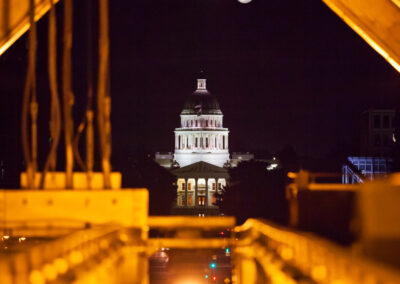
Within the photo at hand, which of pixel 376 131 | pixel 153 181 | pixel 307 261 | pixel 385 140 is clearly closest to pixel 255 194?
pixel 153 181

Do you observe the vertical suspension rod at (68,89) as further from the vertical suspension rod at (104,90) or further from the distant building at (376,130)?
the distant building at (376,130)

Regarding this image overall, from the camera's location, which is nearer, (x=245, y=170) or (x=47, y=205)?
(x=47, y=205)

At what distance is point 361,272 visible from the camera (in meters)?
6.90

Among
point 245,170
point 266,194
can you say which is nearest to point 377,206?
point 266,194

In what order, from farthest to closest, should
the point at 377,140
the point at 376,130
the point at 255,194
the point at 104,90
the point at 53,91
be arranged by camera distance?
1. the point at 377,140
2. the point at 376,130
3. the point at 255,194
4. the point at 104,90
5. the point at 53,91

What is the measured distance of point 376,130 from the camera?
16300cm

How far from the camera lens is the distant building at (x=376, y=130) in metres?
159

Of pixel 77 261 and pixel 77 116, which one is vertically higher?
pixel 77 116

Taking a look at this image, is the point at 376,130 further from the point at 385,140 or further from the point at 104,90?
the point at 104,90

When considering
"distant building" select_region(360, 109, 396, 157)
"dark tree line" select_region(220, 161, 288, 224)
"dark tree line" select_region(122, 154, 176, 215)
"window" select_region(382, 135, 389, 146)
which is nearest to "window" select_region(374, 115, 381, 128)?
"distant building" select_region(360, 109, 396, 157)

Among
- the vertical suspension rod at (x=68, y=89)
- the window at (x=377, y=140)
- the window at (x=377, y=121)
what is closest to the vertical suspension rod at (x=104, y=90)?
the vertical suspension rod at (x=68, y=89)

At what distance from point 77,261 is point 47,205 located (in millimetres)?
6115

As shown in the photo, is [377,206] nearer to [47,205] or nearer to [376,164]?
[47,205]

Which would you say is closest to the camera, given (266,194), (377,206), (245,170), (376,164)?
(377,206)
